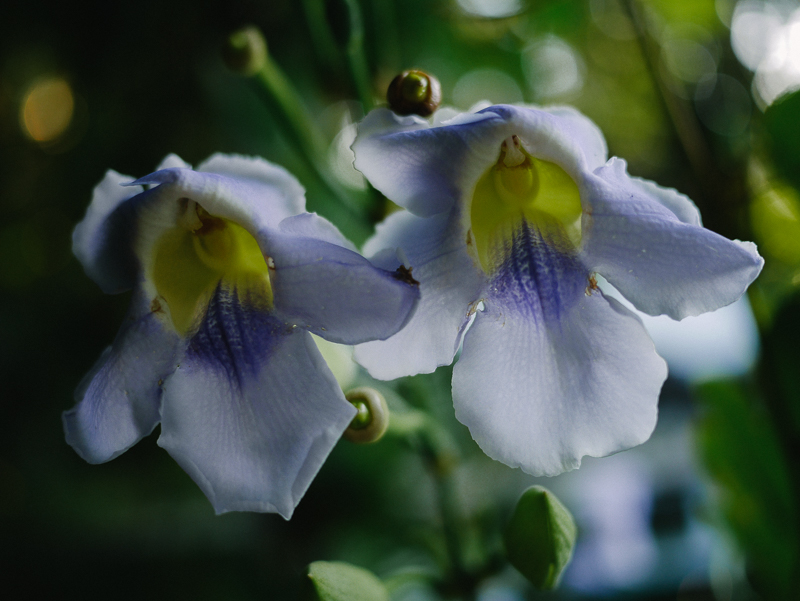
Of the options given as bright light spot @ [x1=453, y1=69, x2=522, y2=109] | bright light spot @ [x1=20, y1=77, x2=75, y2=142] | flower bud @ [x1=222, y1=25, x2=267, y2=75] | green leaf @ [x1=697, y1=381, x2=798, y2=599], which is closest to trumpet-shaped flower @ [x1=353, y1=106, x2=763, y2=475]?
flower bud @ [x1=222, y1=25, x2=267, y2=75]

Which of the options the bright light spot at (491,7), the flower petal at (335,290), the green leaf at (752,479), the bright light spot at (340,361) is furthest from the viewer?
the bright light spot at (491,7)

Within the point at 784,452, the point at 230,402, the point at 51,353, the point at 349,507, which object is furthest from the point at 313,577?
the point at 51,353

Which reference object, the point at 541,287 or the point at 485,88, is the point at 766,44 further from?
the point at 541,287

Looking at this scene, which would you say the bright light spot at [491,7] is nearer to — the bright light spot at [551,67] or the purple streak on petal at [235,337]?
the bright light spot at [551,67]

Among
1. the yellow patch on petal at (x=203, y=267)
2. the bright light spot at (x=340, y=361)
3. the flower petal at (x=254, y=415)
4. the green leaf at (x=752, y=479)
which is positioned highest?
the yellow patch on petal at (x=203, y=267)

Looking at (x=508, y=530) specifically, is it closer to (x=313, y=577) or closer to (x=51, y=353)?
(x=313, y=577)

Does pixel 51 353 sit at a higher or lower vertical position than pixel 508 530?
lower

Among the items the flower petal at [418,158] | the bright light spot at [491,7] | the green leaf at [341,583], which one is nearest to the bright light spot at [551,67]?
the bright light spot at [491,7]
